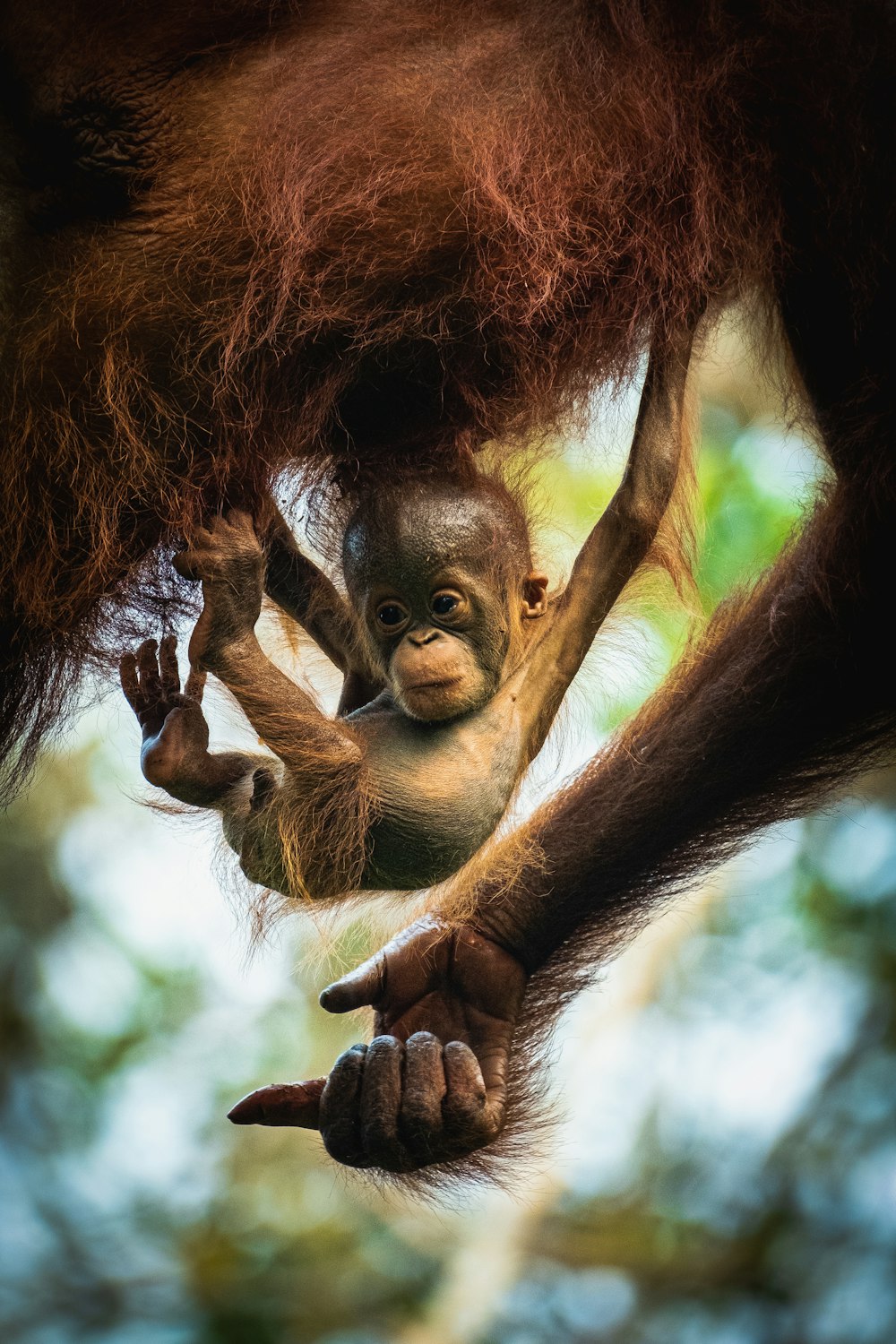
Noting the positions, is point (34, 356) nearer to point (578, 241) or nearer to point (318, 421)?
point (318, 421)

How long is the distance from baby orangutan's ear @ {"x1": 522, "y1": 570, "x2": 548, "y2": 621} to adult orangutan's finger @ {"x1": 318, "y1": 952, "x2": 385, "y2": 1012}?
0.65 meters

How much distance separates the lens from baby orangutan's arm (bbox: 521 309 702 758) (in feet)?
6.40

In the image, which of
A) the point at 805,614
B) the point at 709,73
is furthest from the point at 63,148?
the point at 805,614

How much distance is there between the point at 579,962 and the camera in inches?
103

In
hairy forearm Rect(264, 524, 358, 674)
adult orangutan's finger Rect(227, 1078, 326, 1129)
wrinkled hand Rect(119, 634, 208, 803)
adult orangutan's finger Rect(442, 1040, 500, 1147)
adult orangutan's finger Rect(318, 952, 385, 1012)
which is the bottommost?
adult orangutan's finger Rect(442, 1040, 500, 1147)

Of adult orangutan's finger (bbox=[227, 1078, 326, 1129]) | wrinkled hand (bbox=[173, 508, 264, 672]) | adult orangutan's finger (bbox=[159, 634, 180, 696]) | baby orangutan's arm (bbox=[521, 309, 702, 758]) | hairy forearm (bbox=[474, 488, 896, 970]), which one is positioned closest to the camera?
wrinkled hand (bbox=[173, 508, 264, 672])

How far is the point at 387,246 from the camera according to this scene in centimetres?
189

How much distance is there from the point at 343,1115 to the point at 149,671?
68cm

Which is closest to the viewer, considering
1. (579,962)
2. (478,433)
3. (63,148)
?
(63,148)

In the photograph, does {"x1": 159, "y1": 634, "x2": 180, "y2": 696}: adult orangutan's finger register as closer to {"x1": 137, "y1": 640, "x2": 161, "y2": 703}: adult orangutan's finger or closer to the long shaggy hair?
{"x1": 137, "y1": 640, "x2": 161, "y2": 703}: adult orangutan's finger

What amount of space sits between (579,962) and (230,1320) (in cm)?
290

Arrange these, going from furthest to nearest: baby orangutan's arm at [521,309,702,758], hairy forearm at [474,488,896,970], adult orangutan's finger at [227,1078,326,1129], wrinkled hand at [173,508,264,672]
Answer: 1. hairy forearm at [474,488,896,970]
2. adult orangutan's finger at [227,1078,326,1129]
3. baby orangutan's arm at [521,309,702,758]
4. wrinkled hand at [173,508,264,672]

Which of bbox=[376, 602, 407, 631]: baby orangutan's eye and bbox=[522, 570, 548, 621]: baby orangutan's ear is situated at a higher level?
bbox=[522, 570, 548, 621]: baby orangutan's ear

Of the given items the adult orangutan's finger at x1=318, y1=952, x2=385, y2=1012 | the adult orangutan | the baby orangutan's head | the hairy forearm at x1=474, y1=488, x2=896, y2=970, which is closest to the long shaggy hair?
the adult orangutan
